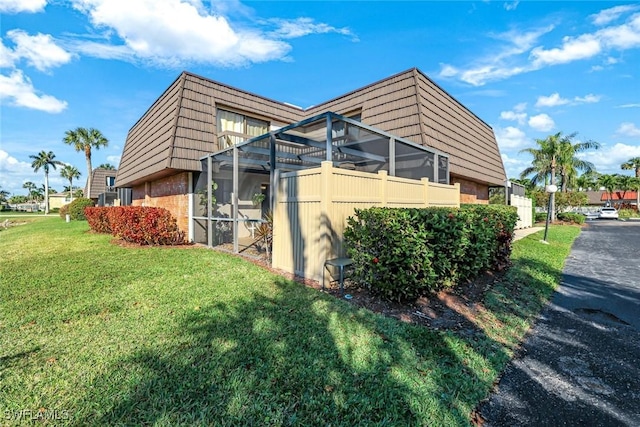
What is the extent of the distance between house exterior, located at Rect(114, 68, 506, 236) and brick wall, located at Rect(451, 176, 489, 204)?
3.1 inches

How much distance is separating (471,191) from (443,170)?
4561mm

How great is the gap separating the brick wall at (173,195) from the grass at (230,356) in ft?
14.0

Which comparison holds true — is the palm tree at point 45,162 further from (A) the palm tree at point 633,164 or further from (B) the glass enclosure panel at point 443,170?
(A) the palm tree at point 633,164

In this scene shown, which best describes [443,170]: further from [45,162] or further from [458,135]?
[45,162]

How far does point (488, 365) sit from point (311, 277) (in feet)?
9.82

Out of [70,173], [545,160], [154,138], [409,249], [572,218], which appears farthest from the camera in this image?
[70,173]

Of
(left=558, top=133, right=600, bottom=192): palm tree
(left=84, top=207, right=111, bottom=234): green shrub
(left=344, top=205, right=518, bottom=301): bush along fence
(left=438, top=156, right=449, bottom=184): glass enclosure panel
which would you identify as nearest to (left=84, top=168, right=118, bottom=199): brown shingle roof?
(left=84, top=207, right=111, bottom=234): green shrub

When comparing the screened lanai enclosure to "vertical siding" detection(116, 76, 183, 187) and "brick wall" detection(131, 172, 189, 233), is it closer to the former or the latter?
"brick wall" detection(131, 172, 189, 233)

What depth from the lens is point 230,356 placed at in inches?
103

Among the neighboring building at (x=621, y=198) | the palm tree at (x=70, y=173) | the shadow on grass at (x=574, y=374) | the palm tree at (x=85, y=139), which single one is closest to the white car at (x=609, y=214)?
the neighboring building at (x=621, y=198)

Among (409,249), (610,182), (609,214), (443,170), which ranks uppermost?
(610,182)

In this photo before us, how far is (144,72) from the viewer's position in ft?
36.2

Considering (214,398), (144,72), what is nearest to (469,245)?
(214,398)

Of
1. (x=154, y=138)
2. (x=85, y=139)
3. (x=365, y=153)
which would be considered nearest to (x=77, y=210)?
(x=85, y=139)
